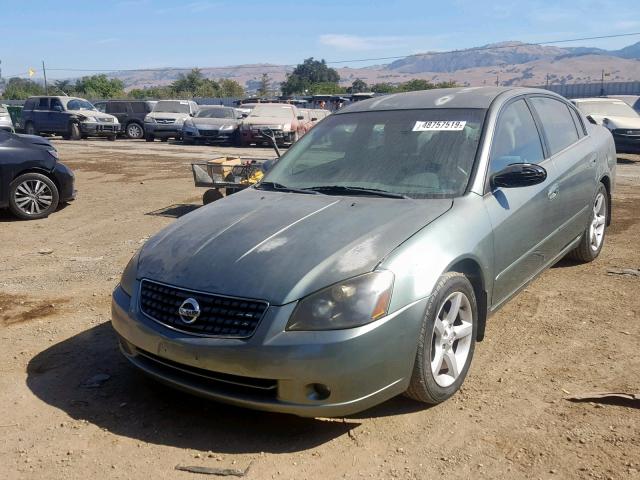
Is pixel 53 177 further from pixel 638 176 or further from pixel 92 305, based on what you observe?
pixel 638 176

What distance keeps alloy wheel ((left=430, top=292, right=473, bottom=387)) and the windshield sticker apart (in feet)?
4.20

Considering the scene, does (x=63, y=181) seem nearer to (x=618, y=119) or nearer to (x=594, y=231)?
(x=594, y=231)

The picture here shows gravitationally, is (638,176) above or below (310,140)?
below

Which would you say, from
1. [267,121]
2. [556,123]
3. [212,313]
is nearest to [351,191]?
[212,313]

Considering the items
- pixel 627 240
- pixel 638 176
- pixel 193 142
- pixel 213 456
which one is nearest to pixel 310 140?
pixel 213 456

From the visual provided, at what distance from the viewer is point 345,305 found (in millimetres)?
2998

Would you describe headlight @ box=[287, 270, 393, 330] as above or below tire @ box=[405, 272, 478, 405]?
above

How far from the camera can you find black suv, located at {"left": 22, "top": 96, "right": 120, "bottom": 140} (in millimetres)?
26484

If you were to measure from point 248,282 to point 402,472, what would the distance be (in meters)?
1.11

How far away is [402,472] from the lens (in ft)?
9.43

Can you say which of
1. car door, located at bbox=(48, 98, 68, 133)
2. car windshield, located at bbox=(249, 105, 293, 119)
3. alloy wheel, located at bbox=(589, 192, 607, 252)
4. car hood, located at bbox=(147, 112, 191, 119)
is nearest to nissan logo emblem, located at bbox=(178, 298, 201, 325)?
alloy wheel, located at bbox=(589, 192, 607, 252)

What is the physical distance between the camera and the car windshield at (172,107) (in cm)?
2680

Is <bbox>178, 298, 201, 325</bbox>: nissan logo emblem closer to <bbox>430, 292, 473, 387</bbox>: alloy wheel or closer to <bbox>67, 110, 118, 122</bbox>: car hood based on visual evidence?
<bbox>430, 292, 473, 387</bbox>: alloy wheel

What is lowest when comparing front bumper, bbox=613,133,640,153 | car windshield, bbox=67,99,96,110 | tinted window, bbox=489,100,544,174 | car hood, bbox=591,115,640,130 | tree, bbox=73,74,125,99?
front bumper, bbox=613,133,640,153
